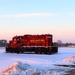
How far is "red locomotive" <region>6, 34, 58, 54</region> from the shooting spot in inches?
1779

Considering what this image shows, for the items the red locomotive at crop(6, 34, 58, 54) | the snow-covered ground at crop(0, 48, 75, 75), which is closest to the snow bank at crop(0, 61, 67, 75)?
the snow-covered ground at crop(0, 48, 75, 75)

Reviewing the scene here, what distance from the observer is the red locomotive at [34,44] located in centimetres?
4519

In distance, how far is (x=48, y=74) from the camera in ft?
42.8

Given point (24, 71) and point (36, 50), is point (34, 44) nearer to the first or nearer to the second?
point (36, 50)

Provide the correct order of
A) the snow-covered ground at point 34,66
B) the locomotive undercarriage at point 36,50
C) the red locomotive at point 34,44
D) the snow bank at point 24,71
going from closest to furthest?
1. the snow bank at point 24,71
2. the snow-covered ground at point 34,66
3. the locomotive undercarriage at point 36,50
4. the red locomotive at point 34,44

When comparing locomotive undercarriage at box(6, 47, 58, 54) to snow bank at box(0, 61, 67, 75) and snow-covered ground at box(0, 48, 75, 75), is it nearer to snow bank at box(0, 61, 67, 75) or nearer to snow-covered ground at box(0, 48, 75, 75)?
snow-covered ground at box(0, 48, 75, 75)

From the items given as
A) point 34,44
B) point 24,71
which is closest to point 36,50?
point 34,44

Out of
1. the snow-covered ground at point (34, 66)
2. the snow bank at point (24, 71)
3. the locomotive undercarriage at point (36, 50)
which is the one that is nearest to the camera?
the snow bank at point (24, 71)

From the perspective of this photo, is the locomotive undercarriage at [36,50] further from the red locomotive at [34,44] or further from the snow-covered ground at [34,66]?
the snow-covered ground at [34,66]

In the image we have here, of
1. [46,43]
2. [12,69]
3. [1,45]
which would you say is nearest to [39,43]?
[46,43]

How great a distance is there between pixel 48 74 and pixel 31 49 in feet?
109

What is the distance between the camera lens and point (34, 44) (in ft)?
155

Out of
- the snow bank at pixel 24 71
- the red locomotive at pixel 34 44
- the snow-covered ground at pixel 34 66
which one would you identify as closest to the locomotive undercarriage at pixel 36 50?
the red locomotive at pixel 34 44

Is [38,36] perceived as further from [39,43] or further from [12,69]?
[12,69]
